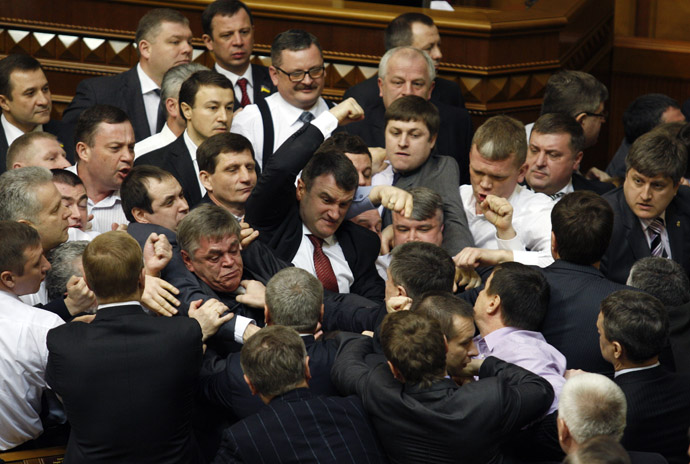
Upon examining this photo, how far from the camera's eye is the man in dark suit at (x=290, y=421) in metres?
2.90

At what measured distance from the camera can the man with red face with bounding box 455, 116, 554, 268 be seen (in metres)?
4.16

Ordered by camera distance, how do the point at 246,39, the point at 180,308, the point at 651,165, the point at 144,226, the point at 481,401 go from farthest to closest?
the point at 246,39 < the point at 651,165 < the point at 144,226 < the point at 180,308 < the point at 481,401

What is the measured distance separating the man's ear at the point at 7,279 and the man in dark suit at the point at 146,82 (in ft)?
6.72

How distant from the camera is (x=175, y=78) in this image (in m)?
4.97

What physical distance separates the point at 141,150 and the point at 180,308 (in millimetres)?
1567

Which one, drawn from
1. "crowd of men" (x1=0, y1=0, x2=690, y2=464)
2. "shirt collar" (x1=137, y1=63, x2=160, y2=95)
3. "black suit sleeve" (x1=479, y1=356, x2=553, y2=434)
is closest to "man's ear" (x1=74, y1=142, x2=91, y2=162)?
"crowd of men" (x1=0, y1=0, x2=690, y2=464)

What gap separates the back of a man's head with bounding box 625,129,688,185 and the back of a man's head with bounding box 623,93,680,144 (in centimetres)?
121

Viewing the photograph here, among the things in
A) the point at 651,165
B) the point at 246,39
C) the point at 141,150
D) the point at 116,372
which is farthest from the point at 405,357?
the point at 246,39

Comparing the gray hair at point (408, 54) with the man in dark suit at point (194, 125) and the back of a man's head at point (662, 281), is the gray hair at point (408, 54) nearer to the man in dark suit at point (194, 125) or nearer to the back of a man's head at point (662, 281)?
the man in dark suit at point (194, 125)

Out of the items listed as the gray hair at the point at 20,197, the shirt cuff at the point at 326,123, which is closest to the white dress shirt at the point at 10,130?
the gray hair at the point at 20,197

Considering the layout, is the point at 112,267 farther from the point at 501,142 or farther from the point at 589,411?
the point at 501,142

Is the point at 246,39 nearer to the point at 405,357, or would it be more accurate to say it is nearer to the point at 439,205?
the point at 439,205

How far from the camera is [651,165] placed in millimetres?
4211

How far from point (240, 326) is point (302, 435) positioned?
0.71 metres
